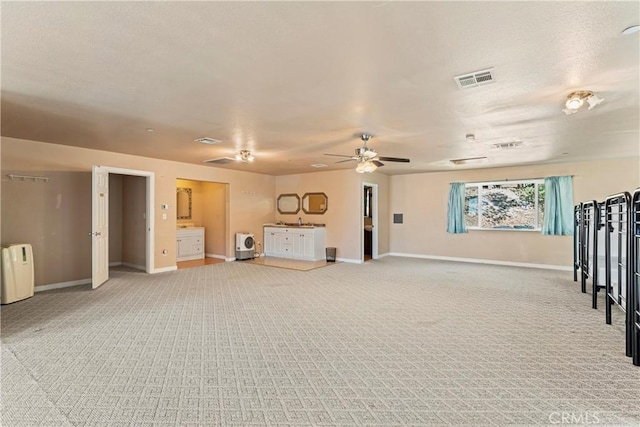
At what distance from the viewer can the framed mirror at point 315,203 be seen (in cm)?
902

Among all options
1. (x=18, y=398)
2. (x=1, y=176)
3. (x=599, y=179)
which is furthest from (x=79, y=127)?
(x=599, y=179)

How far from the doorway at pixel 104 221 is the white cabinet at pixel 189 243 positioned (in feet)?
3.93

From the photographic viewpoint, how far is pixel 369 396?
7.46ft

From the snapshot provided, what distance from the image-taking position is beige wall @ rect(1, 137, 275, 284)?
5031 mm

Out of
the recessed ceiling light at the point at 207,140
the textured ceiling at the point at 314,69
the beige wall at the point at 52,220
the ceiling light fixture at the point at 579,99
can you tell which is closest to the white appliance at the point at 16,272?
the beige wall at the point at 52,220

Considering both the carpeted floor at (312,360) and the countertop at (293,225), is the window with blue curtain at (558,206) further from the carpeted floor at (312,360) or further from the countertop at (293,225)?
the countertop at (293,225)

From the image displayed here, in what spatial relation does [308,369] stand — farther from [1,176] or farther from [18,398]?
[1,176]

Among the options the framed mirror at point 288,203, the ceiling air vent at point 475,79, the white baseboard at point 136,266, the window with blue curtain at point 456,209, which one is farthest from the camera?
the framed mirror at point 288,203

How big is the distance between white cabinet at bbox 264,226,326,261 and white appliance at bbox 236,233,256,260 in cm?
76

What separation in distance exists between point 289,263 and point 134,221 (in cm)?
385

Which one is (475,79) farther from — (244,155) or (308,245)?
A: (308,245)

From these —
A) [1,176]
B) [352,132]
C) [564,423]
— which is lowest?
[564,423]

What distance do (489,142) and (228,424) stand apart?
211 inches

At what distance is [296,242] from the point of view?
8781 mm
